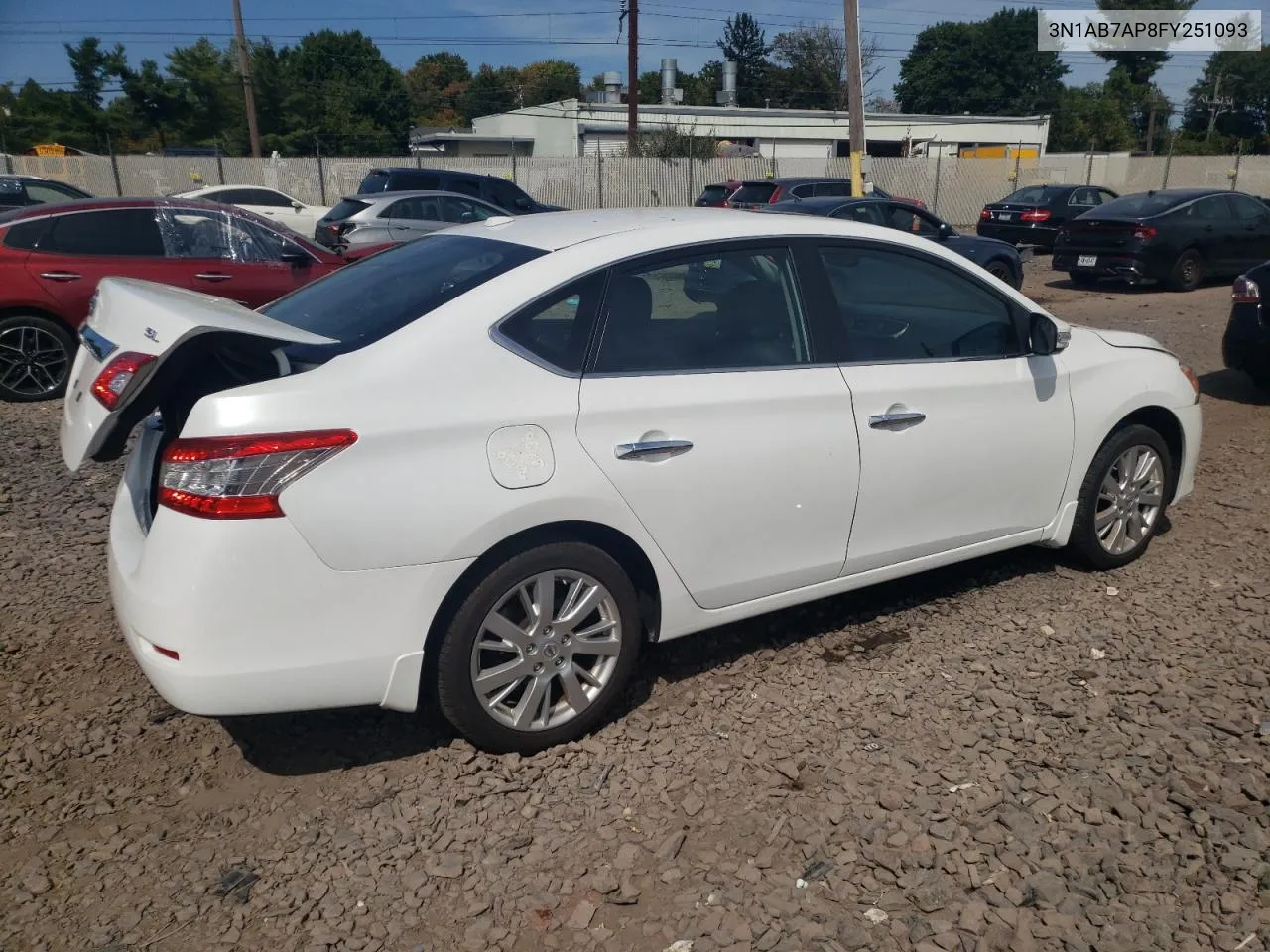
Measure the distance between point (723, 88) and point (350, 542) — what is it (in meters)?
64.1

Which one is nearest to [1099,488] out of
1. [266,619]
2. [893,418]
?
[893,418]

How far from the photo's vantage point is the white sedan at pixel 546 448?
112 inches

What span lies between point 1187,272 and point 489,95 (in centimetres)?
7772

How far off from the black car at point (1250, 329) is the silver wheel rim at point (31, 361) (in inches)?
357

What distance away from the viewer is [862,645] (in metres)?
4.16

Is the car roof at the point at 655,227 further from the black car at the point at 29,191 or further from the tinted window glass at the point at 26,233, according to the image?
the black car at the point at 29,191

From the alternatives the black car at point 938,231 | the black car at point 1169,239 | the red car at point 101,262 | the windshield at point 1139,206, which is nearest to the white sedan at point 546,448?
the red car at point 101,262

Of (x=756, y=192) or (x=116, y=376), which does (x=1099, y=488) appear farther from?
(x=756, y=192)

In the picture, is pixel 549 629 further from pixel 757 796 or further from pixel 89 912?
pixel 89 912

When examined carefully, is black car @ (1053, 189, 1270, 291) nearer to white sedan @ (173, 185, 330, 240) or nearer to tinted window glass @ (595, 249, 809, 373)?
white sedan @ (173, 185, 330, 240)

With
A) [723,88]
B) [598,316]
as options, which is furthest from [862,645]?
[723,88]

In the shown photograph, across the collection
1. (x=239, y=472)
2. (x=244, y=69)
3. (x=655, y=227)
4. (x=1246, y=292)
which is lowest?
(x=1246, y=292)

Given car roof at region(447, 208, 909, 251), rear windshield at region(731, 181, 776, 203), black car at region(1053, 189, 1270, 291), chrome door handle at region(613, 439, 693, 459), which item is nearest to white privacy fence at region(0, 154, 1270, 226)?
rear windshield at region(731, 181, 776, 203)

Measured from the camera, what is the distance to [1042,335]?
4.20 m
